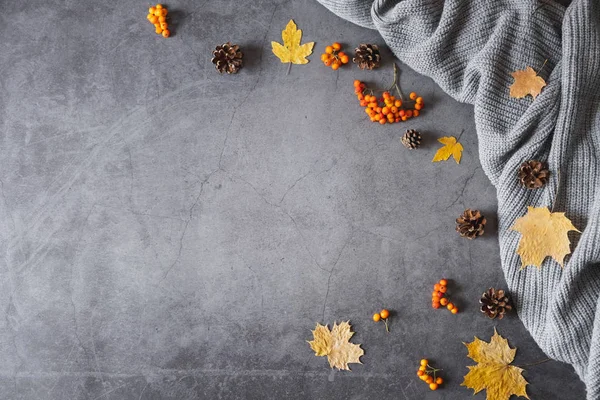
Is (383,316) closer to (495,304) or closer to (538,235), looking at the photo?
(495,304)

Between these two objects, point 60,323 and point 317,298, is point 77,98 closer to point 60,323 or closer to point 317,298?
point 60,323

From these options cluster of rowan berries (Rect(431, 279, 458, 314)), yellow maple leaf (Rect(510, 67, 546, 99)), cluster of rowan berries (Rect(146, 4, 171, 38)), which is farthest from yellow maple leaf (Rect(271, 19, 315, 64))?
cluster of rowan berries (Rect(431, 279, 458, 314))

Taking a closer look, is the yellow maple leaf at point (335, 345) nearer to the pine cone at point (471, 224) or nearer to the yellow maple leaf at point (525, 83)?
the pine cone at point (471, 224)

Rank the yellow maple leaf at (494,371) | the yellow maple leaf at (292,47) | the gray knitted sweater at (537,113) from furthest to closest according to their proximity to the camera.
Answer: the yellow maple leaf at (292,47), the yellow maple leaf at (494,371), the gray knitted sweater at (537,113)

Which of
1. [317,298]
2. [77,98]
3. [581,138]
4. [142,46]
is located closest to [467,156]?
[581,138]

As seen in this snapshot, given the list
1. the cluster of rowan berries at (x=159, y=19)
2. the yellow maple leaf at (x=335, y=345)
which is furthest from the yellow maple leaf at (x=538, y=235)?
the cluster of rowan berries at (x=159, y=19)
